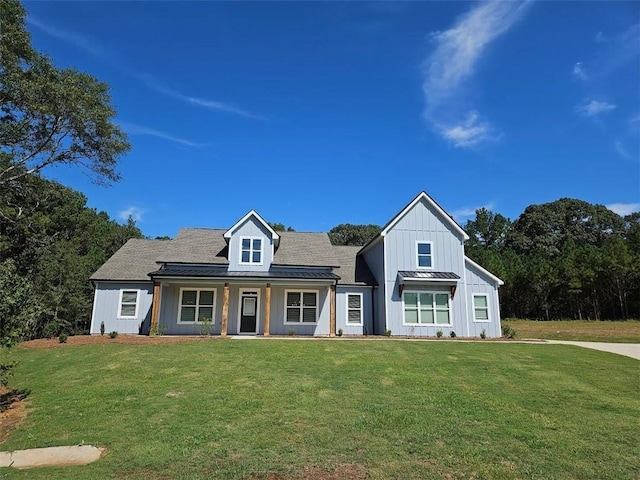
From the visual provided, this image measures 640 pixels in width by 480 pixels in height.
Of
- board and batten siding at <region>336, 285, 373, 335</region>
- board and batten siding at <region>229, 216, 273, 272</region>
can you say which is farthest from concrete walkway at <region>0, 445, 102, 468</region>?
board and batten siding at <region>336, 285, 373, 335</region>

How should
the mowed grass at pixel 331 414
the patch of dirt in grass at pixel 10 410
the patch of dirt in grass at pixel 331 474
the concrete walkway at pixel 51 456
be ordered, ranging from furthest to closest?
the patch of dirt in grass at pixel 10 410
the concrete walkway at pixel 51 456
the mowed grass at pixel 331 414
the patch of dirt in grass at pixel 331 474

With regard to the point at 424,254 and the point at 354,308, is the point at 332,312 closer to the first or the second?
the point at 354,308

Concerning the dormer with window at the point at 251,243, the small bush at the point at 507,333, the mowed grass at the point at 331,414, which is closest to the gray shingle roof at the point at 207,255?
the dormer with window at the point at 251,243

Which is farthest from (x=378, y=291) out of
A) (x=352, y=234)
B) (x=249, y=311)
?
(x=352, y=234)

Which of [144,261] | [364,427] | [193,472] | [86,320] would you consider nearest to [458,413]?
[364,427]

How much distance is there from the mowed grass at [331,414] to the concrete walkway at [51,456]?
0.75 feet

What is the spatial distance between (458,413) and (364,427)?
215 centimetres

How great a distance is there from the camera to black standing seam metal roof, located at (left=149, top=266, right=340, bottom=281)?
2050 centimetres

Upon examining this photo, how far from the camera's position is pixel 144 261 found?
24.2 metres

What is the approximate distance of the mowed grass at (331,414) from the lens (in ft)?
19.7

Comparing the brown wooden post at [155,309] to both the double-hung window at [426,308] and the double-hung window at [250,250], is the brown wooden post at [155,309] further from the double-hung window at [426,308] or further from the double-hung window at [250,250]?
the double-hung window at [426,308]

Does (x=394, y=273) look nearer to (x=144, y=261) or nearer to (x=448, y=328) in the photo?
(x=448, y=328)

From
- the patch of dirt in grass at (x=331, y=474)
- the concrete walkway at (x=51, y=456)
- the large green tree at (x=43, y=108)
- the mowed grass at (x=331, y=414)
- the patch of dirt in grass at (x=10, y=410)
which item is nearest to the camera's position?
the patch of dirt in grass at (x=331, y=474)

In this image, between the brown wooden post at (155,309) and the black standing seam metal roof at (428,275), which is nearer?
the brown wooden post at (155,309)
